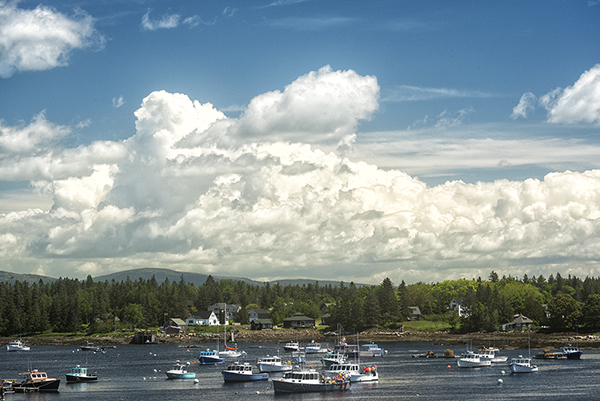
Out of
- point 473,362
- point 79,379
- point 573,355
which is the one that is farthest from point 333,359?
point 573,355

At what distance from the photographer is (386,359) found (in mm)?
158250

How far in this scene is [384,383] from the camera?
110 meters

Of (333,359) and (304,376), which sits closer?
(304,376)

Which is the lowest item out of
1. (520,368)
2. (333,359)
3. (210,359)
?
(520,368)

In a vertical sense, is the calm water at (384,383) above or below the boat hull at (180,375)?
below

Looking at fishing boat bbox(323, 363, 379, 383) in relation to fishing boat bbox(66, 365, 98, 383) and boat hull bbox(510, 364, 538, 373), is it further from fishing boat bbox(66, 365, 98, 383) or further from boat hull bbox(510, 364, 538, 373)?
fishing boat bbox(66, 365, 98, 383)

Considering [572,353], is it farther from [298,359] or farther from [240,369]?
[240,369]

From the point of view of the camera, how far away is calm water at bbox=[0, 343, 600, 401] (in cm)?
9469

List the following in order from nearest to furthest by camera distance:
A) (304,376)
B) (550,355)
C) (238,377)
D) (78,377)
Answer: (304,376), (238,377), (78,377), (550,355)

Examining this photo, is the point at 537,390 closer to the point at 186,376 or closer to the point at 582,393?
the point at 582,393

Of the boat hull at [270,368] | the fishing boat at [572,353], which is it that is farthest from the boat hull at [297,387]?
the fishing boat at [572,353]

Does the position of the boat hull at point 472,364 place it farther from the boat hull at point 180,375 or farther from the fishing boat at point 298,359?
the boat hull at point 180,375

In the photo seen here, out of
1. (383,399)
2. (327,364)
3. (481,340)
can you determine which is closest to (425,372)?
(327,364)

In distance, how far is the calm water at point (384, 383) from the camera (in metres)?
94.7
